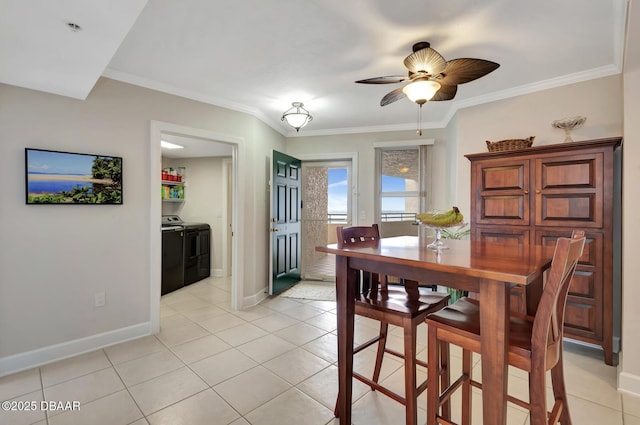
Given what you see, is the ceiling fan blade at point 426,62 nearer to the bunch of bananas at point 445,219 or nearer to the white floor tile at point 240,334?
the bunch of bananas at point 445,219

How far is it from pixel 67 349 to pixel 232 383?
4.93 ft

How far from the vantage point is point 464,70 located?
1974 millimetres

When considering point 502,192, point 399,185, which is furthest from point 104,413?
point 399,185

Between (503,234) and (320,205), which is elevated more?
(320,205)

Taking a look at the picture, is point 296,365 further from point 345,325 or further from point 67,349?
point 67,349

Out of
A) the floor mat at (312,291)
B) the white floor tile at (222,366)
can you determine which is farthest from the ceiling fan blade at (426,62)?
the floor mat at (312,291)

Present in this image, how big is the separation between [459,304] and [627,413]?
4.67ft

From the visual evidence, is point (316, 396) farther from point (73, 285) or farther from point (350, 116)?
point (350, 116)

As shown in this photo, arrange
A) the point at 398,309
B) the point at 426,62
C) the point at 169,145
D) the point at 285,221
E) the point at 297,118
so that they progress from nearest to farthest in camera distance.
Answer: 1. the point at 398,309
2. the point at 426,62
3. the point at 297,118
4. the point at 285,221
5. the point at 169,145

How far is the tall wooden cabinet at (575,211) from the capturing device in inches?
90.4

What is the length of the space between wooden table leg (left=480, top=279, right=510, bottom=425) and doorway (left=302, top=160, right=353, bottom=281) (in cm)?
378

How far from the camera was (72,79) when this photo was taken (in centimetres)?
211

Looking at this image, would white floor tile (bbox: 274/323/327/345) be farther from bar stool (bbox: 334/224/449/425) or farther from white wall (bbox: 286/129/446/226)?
white wall (bbox: 286/129/446/226)

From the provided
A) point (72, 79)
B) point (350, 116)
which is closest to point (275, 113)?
point (350, 116)
